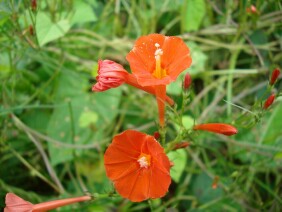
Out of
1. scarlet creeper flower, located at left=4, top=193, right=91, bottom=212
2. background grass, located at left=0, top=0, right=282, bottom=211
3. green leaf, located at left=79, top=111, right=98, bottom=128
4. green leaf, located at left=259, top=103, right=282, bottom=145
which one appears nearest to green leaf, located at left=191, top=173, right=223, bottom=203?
background grass, located at left=0, top=0, right=282, bottom=211

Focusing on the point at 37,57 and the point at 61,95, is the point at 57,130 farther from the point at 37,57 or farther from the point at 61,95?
the point at 37,57

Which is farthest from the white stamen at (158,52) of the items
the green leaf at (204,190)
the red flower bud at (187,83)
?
the green leaf at (204,190)

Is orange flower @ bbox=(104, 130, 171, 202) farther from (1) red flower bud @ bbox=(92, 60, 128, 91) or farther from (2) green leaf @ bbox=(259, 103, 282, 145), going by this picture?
(2) green leaf @ bbox=(259, 103, 282, 145)

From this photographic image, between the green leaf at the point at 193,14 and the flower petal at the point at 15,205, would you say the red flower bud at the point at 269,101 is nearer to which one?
the flower petal at the point at 15,205

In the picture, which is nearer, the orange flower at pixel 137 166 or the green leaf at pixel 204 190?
the orange flower at pixel 137 166

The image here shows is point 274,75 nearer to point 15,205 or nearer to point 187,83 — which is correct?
point 187,83
